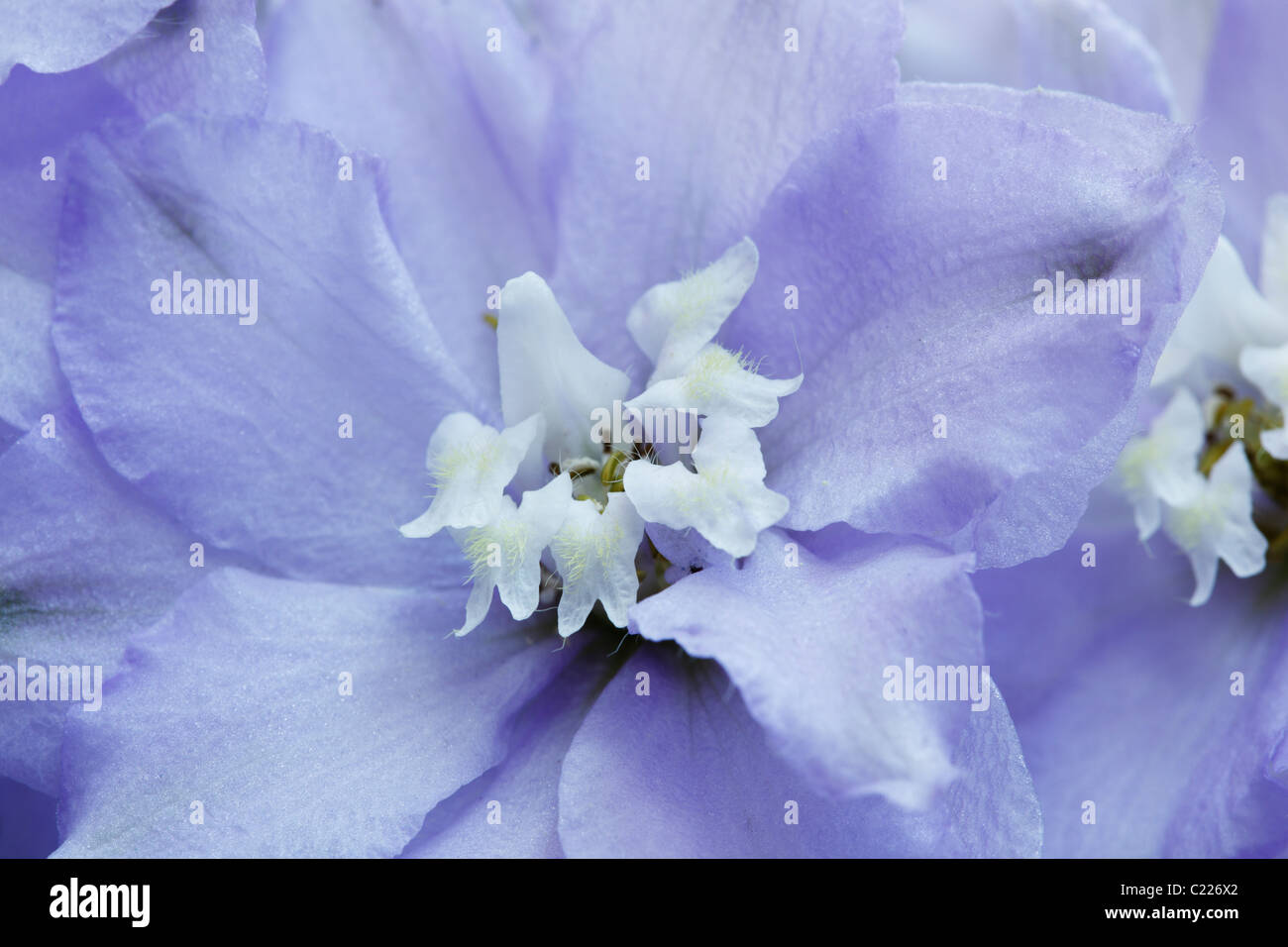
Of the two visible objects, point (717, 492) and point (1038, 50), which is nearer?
point (717, 492)

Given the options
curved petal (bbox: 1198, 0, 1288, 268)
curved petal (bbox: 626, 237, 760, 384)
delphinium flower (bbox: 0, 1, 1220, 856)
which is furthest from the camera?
curved petal (bbox: 1198, 0, 1288, 268)

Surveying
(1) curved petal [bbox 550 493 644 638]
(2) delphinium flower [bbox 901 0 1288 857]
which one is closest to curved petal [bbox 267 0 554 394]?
(1) curved petal [bbox 550 493 644 638]

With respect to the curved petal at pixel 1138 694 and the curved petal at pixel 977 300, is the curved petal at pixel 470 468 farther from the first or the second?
the curved petal at pixel 1138 694

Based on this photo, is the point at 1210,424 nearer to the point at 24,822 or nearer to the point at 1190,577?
the point at 1190,577

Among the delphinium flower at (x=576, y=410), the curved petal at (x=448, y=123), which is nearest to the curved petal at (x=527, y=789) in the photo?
the delphinium flower at (x=576, y=410)

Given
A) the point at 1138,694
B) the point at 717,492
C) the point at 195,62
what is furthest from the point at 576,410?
the point at 1138,694

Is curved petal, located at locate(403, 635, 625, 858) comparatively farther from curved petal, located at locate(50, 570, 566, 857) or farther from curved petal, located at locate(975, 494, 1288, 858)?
curved petal, located at locate(975, 494, 1288, 858)
